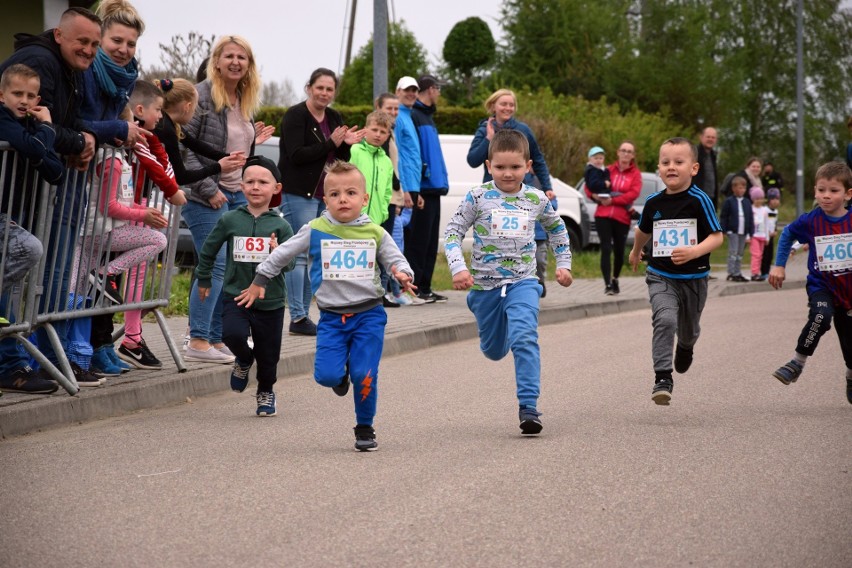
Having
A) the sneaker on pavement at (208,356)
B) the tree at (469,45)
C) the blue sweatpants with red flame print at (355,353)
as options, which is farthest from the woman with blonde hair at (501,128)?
the tree at (469,45)

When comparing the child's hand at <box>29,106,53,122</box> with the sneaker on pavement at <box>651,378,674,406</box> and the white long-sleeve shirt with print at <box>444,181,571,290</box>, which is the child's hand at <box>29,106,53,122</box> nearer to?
the white long-sleeve shirt with print at <box>444,181,571,290</box>

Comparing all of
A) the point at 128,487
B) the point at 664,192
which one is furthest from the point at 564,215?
the point at 128,487

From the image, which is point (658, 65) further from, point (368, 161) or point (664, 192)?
point (664, 192)

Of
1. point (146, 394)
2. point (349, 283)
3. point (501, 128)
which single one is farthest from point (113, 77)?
point (501, 128)

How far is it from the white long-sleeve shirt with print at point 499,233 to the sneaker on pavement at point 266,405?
4.52 ft

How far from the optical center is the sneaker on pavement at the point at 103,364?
895cm

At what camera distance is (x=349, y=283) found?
7.20 meters

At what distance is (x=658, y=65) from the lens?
5009 centimetres

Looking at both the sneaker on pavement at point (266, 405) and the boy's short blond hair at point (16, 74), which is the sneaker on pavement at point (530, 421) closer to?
the sneaker on pavement at point (266, 405)

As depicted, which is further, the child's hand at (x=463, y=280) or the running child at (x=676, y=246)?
the running child at (x=676, y=246)

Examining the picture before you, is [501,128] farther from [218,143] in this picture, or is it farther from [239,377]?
[239,377]

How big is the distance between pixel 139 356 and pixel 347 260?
110 inches

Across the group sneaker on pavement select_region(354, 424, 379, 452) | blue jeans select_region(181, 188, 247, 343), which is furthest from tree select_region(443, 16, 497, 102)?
sneaker on pavement select_region(354, 424, 379, 452)

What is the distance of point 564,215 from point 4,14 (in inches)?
487
